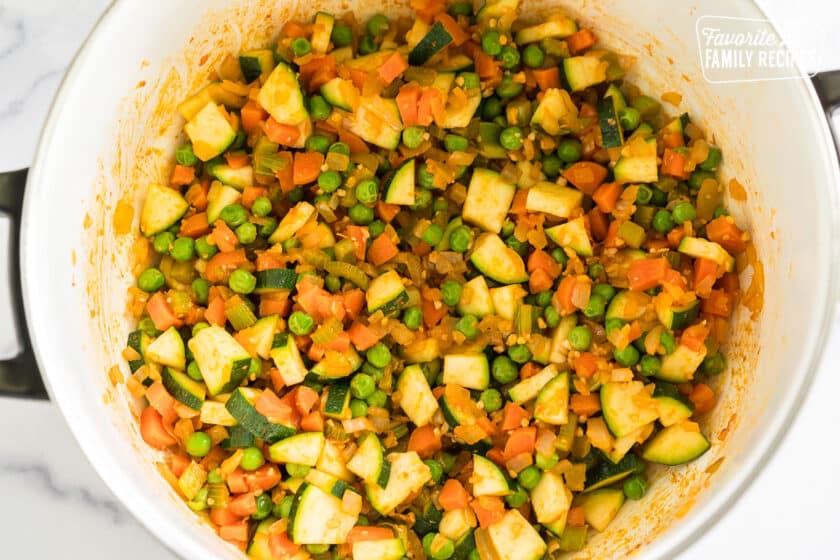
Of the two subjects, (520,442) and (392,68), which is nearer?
(520,442)

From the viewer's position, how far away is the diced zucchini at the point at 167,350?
2.71m

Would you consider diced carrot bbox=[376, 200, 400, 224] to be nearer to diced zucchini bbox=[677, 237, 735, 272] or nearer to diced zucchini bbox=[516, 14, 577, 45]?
diced zucchini bbox=[516, 14, 577, 45]

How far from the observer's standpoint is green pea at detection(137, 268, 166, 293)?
2.79 metres

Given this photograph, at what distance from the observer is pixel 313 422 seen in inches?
107

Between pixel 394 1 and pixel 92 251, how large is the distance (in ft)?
4.31

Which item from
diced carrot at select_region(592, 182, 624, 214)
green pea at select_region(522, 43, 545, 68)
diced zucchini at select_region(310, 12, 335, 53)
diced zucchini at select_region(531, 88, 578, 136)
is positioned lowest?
diced carrot at select_region(592, 182, 624, 214)

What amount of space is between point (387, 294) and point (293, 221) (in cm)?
40

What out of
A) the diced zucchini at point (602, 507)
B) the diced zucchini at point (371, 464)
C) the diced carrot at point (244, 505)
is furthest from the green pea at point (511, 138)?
the diced carrot at point (244, 505)

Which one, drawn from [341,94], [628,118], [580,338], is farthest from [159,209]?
[628,118]

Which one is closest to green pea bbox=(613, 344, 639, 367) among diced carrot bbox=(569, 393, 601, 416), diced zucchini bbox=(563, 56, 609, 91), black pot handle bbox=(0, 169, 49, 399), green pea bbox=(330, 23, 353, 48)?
diced carrot bbox=(569, 393, 601, 416)

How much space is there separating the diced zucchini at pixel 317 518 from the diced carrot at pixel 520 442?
530 mm

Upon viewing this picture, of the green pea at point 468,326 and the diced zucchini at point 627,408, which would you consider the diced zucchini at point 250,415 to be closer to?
the green pea at point 468,326

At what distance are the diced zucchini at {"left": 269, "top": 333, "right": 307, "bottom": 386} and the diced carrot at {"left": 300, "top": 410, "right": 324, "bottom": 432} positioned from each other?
0.12 m
